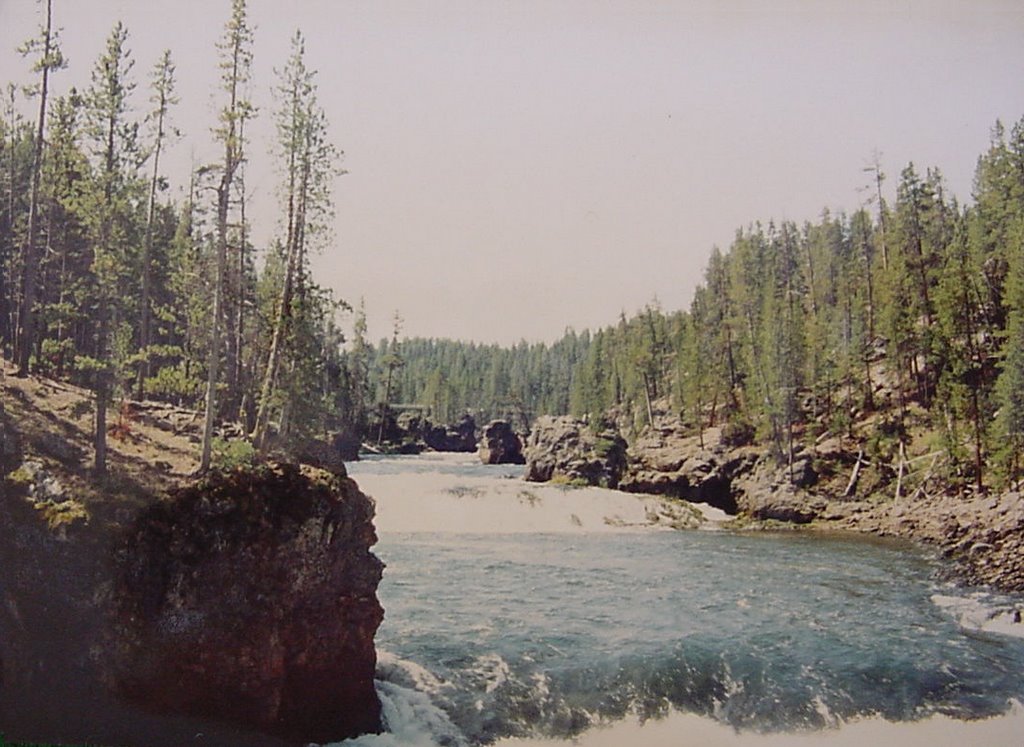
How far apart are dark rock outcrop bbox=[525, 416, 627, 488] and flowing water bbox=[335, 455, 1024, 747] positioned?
1430 cm

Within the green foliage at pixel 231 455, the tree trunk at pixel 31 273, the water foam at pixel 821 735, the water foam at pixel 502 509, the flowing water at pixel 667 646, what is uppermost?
the tree trunk at pixel 31 273

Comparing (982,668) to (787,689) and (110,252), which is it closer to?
(787,689)

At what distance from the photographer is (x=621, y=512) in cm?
2017

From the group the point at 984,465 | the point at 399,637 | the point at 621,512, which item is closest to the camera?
the point at 399,637

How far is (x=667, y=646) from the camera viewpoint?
948 cm

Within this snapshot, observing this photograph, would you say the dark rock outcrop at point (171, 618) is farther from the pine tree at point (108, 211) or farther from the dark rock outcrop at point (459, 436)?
the dark rock outcrop at point (459, 436)

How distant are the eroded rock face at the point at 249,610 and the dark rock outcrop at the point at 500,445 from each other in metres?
37.3

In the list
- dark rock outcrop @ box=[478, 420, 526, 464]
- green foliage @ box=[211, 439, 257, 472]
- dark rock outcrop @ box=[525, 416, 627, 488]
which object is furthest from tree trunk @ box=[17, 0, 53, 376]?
dark rock outcrop @ box=[478, 420, 526, 464]

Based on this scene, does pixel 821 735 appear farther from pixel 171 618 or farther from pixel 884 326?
pixel 884 326

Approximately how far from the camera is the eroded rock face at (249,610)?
7051 mm

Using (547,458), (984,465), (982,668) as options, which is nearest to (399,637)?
(982,668)

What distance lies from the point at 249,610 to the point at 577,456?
23223mm

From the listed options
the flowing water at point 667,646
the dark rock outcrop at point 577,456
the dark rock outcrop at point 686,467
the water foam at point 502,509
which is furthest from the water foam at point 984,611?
the dark rock outcrop at point 577,456

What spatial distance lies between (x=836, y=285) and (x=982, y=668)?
32.5 feet
